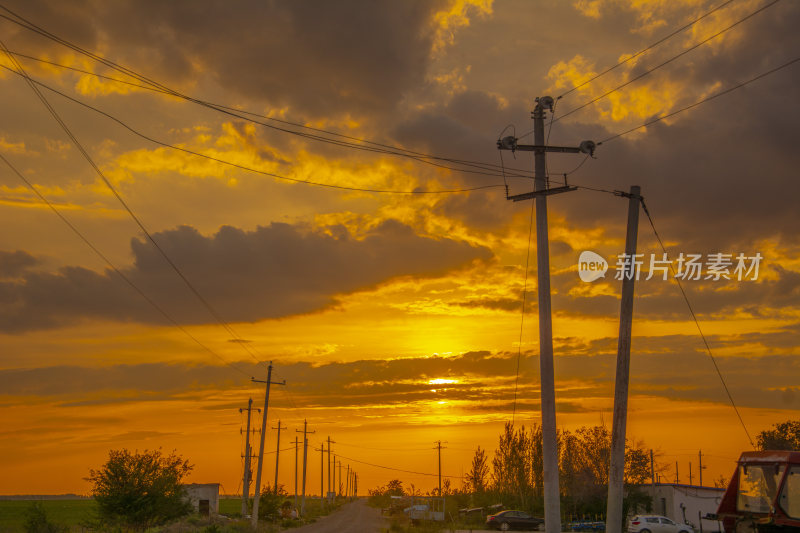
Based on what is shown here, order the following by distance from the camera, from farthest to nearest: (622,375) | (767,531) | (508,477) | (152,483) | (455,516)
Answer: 1. (508,477)
2. (455,516)
3. (152,483)
4. (622,375)
5. (767,531)

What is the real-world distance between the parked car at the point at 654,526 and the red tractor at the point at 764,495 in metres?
35.7

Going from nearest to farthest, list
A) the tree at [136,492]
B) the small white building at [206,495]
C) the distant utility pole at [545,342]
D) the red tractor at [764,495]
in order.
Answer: the red tractor at [764,495], the distant utility pole at [545,342], the tree at [136,492], the small white building at [206,495]

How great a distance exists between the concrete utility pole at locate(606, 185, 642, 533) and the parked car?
33444 millimetres

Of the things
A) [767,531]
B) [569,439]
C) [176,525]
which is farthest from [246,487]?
[767,531]

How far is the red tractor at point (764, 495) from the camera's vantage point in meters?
16.3

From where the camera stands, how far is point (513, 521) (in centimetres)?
6588

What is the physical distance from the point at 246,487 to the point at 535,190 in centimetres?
5603

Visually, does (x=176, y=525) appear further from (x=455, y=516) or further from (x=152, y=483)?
(x=455, y=516)

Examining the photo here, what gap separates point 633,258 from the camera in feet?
69.1

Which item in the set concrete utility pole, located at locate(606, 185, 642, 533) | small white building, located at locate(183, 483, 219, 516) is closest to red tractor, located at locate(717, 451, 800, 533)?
concrete utility pole, located at locate(606, 185, 642, 533)

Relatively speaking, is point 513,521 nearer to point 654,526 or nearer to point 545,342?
point 654,526

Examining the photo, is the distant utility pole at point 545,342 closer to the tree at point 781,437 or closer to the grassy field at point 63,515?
the grassy field at point 63,515

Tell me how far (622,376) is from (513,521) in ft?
162

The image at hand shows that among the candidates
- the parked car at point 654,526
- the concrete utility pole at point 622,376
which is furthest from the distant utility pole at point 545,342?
the parked car at point 654,526
